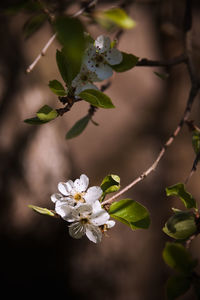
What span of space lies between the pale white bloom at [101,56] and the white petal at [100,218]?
0.90 ft

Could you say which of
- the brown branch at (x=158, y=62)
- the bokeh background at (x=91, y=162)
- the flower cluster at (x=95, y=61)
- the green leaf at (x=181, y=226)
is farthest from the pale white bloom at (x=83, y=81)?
the bokeh background at (x=91, y=162)

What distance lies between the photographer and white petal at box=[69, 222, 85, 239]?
2.27 ft

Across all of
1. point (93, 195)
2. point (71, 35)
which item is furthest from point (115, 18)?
point (93, 195)

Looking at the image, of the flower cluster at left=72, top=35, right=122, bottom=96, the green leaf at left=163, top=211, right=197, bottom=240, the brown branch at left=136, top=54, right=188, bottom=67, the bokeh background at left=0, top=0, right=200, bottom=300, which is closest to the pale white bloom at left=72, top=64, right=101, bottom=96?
the flower cluster at left=72, top=35, right=122, bottom=96

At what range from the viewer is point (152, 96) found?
2916 mm

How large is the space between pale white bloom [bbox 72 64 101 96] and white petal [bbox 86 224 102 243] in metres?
0.26

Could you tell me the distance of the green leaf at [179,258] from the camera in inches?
22.6

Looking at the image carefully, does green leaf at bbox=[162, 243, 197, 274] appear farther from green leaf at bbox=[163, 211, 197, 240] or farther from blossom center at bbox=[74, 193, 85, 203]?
blossom center at bbox=[74, 193, 85, 203]

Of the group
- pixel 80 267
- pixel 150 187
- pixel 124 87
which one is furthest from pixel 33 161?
pixel 124 87

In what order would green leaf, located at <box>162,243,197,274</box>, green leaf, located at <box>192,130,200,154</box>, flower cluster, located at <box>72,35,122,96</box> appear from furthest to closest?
green leaf, located at <box>192,130,200,154</box>
flower cluster, located at <box>72,35,122,96</box>
green leaf, located at <box>162,243,197,274</box>

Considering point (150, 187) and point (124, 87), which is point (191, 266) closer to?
point (150, 187)

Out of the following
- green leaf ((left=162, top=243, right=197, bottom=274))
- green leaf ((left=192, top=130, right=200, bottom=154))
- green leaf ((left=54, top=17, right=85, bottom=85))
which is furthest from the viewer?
green leaf ((left=192, top=130, right=200, bottom=154))

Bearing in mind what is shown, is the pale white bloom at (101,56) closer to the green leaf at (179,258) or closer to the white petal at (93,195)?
the white petal at (93,195)

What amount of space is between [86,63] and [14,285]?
5.14ft
